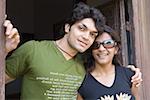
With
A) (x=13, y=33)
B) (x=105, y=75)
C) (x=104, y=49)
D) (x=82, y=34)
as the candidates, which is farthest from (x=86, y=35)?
(x=13, y=33)

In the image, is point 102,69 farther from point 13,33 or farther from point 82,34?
point 13,33

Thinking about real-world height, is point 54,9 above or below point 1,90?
above

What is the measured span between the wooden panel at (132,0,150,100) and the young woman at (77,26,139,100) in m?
0.22

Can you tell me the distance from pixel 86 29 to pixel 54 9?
2.59 meters

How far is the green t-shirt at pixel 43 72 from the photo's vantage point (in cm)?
164

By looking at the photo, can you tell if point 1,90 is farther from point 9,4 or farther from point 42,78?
point 9,4

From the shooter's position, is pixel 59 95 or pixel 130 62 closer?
pixel 59 95

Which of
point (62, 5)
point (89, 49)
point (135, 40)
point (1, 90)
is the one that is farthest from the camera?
point (62, 5)

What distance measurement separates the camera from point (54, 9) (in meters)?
4.28

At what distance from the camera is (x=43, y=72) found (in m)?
1.66

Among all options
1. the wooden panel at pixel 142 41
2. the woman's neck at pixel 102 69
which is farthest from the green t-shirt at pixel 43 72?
the wooden panel at pixel 142 41

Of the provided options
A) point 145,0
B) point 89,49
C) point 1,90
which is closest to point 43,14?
point 145,0

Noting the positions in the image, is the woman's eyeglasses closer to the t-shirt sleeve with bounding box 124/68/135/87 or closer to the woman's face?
the woman's face

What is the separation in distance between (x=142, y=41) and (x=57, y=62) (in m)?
0.63
